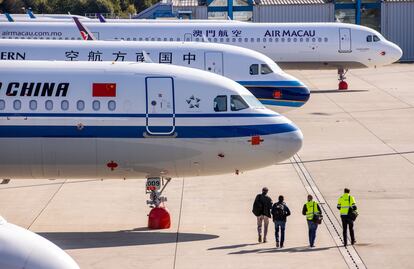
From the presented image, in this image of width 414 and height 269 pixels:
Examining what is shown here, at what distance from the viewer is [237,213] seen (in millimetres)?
23078

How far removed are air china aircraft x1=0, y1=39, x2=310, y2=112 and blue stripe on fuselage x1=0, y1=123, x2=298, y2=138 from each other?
9186mm

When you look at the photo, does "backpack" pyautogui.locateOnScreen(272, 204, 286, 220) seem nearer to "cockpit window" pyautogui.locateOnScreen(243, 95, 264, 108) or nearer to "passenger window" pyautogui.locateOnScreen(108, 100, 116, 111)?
"cockpit window" pyautogui.locateOnScreen(243, 95, 264, 108)

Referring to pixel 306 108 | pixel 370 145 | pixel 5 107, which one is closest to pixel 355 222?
pixel 5 107

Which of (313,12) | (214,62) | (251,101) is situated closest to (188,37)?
(214,62)

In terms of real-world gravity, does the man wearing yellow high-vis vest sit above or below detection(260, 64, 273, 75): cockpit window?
below

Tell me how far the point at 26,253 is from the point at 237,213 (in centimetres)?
1222

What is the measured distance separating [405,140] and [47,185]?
12.7m

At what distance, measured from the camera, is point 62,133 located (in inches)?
826

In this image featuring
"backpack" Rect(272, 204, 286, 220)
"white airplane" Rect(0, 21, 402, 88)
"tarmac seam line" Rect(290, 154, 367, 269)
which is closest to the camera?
"tarmac seam line" Rect(290, 154, 367, 269)

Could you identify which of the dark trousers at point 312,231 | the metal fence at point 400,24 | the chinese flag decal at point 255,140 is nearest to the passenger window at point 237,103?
the chinese flag decal at point 255,140

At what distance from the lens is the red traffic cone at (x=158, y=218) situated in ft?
70.4

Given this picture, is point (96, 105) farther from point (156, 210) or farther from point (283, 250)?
point (283, 250)

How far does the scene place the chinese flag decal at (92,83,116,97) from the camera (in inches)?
836

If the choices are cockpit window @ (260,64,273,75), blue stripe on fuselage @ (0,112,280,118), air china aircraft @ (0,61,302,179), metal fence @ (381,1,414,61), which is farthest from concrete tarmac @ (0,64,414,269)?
metal fence @ (381,1,414,61)
